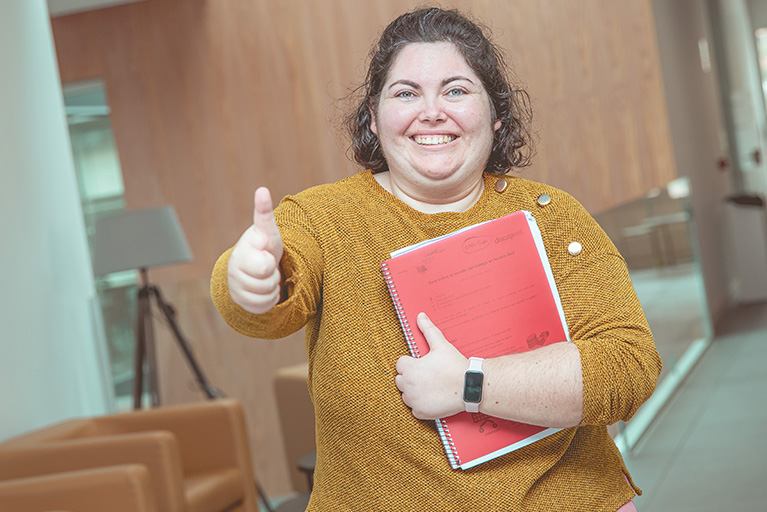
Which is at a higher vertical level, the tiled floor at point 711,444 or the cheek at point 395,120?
the cheek at point 395,120

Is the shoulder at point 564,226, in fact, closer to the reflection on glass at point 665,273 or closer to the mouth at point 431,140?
the mouth at point 431,140

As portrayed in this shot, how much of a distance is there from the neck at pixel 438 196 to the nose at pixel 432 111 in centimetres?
10

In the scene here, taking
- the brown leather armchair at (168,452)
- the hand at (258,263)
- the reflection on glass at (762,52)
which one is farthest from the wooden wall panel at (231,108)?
the reflection on glass at (762,52)

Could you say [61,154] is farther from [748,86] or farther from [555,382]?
Answer: [748,86]

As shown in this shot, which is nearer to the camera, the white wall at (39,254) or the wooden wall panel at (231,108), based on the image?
the white wall at (39,254)

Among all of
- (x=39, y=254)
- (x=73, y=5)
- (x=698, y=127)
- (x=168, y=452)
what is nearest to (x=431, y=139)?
(x=168, y=452)

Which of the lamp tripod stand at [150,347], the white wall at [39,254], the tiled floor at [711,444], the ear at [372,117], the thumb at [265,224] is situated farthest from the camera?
the lamp tripod stand at [150,347]

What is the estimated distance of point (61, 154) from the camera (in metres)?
4.53

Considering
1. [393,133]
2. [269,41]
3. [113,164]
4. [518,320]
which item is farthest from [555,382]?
[113,164]

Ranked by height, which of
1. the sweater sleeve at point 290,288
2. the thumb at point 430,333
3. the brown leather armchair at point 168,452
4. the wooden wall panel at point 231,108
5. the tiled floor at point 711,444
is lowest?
the tiled floor at point 711,444

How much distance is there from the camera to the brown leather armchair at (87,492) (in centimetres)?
283

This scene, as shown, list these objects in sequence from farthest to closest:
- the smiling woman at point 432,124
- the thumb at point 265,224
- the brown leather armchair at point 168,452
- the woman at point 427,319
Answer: the brown leather armchair at point 168,452 < the smiling woman at point 432,124 < the woman at point 427,319 < the thumb at point 265,224

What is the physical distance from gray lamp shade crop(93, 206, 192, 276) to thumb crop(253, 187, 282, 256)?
10.7 ft

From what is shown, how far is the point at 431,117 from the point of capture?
1181 mm
